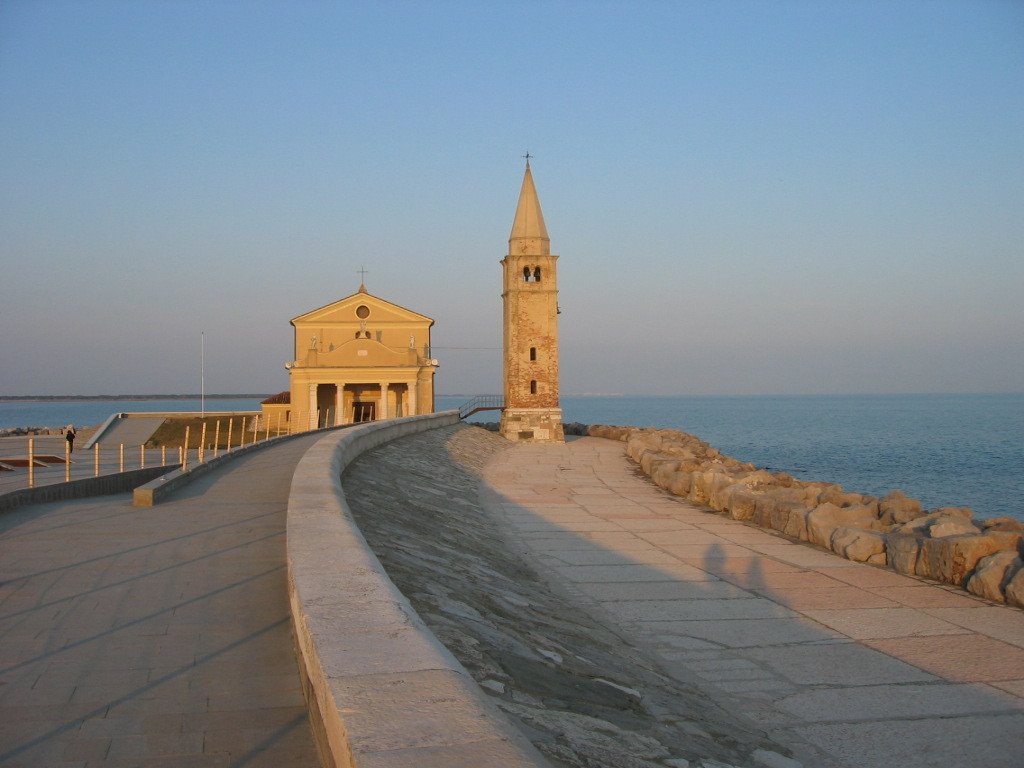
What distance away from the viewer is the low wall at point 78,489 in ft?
35.3

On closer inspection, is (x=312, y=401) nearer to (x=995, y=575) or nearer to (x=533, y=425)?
(x=533, y=425)

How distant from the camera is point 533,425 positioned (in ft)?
132

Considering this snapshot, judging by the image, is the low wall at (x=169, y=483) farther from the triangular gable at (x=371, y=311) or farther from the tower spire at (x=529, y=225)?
the triangular gable at (x=371, y=311)

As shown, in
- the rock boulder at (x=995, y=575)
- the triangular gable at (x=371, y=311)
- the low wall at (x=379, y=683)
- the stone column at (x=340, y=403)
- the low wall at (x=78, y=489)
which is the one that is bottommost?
the rock boulder at (x=995, y=575)

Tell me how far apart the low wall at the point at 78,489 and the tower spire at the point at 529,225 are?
2650 cm

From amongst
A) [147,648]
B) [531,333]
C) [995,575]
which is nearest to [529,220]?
[531,333]

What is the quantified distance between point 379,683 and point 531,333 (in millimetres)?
37043

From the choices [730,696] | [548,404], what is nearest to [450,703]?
[730,696]

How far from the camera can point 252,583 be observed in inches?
265

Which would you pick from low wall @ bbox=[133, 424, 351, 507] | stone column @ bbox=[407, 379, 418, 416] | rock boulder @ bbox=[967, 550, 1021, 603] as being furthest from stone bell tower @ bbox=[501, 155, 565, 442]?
rock boulder @ bbox=[967, 550, 1021, 603]

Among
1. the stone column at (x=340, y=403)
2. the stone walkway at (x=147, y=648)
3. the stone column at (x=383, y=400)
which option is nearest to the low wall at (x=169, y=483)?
the stone walkway at (x=147, y=648)

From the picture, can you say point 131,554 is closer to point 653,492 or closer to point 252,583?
point 252,583

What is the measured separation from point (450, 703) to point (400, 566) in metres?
4.41

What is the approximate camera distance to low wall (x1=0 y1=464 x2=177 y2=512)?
1076cm
